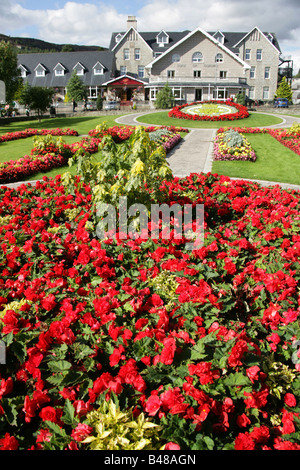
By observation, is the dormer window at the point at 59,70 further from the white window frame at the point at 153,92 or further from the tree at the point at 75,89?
the white window frame at the point at 153,92

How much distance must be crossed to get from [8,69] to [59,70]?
25.5 meters

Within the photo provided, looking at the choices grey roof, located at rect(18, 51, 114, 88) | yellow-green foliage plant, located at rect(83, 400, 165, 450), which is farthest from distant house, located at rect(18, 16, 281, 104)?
yellow-green foliage plant, located at rect(83, 400, 165, 450)

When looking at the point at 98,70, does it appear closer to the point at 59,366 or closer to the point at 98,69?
the point at 98,69

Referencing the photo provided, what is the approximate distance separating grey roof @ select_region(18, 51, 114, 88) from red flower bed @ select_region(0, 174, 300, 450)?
2030 inches

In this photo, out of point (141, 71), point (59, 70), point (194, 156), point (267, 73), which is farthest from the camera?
point (141, 71)

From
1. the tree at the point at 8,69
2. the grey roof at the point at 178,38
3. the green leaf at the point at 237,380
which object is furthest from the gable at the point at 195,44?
the green leaf at the point at 237,380

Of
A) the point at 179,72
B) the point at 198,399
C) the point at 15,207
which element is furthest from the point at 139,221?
the point at 179,72

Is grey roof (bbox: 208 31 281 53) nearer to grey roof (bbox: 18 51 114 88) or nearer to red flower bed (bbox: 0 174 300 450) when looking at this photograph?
grey roof (bbox: 18 51 114 88)

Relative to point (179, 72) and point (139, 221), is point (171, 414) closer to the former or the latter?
point (139, 221)

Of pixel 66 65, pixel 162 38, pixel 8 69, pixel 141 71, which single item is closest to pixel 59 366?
pixel 8 69

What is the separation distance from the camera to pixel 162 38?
53.7 meters

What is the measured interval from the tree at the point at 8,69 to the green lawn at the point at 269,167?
22633 millimetres

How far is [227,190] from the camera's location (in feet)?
26.9

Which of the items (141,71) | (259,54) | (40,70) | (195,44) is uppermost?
(195,44)
